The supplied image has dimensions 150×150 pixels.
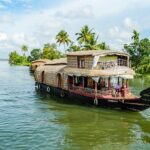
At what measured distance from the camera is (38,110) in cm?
2581

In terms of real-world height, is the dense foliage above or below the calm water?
above

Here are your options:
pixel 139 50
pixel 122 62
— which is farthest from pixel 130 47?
pixel 122 62

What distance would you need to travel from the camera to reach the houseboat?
2537cm

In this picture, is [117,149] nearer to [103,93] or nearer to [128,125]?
[128,125]

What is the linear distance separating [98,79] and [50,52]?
72354mm

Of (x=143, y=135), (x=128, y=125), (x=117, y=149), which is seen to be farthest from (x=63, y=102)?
(x=117, y=149)

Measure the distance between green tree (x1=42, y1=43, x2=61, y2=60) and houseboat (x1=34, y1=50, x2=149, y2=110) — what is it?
63.6 meters

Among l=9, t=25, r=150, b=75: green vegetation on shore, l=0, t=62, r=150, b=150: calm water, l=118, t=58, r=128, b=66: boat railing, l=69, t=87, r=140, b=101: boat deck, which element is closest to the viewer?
l=0, t=62, r=150, b=150: calm water

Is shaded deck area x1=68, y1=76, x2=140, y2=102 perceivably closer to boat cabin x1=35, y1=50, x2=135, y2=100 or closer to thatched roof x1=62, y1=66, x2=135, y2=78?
boat cabin x1=35, y1=50, x2=135, y2=100

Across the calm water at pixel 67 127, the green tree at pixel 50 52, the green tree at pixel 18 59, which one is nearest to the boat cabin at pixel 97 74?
the calm water at pixel 67 127

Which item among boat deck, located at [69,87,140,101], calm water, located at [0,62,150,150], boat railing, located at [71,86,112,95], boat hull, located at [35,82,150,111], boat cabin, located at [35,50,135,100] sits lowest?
calm water, located at [0,62,150,150]

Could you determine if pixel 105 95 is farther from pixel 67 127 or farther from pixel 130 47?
pixel 130 47

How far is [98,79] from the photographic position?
26.5 metres

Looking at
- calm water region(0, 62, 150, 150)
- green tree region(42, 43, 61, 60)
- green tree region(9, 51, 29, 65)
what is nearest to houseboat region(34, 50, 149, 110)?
calm water region(0, 62, 150, 150)
